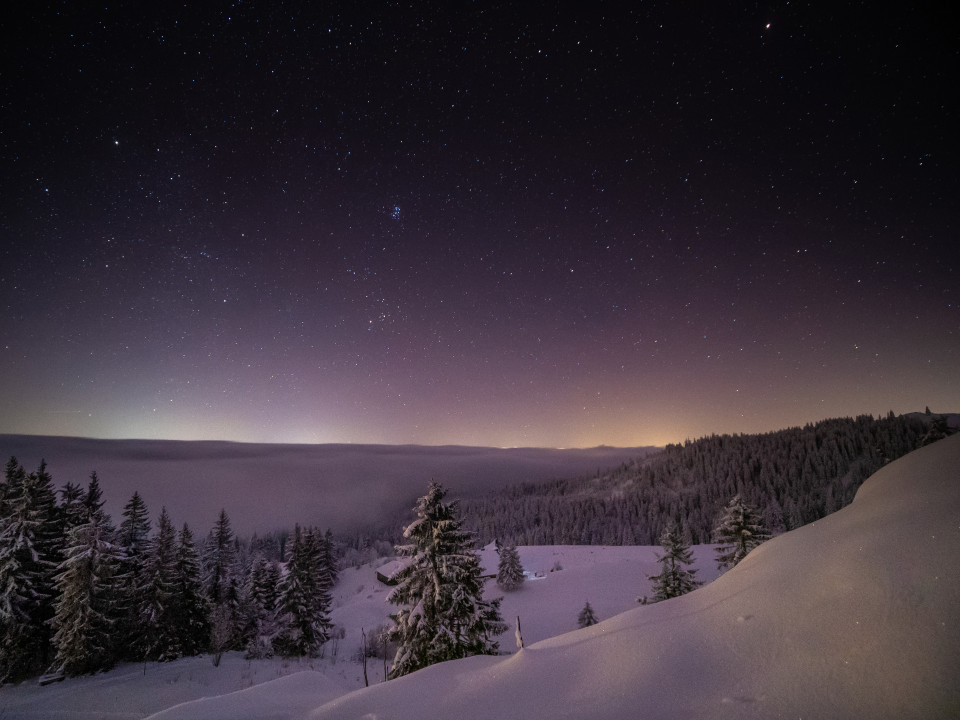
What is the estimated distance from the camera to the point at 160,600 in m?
28.1

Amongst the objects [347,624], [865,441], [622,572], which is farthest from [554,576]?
[865,441]

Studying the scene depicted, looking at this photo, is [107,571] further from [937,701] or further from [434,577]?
[937,701]

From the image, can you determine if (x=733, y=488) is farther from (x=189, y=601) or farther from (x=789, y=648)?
(x=789, y=648)

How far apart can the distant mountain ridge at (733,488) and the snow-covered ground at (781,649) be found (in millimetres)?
84238

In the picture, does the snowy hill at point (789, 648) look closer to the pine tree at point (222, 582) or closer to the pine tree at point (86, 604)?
the pine tree at point (86, 604)

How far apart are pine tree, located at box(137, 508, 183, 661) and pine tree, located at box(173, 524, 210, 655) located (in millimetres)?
517

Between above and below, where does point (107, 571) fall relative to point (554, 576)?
above

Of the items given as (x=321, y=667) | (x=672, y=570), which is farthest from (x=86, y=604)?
(x=672, y=570)

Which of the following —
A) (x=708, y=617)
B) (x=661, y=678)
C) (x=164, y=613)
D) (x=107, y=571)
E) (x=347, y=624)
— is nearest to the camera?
(x=661, y=678)

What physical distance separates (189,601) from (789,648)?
132ft

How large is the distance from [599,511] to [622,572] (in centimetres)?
5836

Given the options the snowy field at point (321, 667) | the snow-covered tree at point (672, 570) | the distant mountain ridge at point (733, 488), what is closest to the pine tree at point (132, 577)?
the snowy field at point (321, 667)

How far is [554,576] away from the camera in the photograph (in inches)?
2283

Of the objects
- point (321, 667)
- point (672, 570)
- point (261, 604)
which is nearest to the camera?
point (672, 570)
